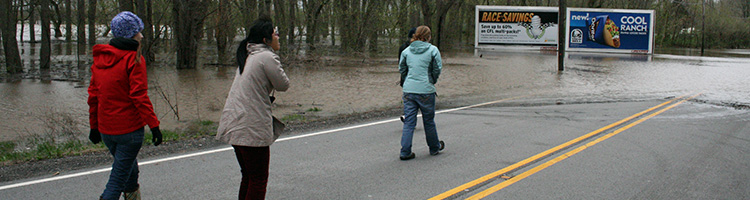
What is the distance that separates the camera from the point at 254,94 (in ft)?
12.9

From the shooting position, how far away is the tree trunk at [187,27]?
66.3ft

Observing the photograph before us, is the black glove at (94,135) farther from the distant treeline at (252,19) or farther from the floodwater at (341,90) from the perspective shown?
the distant treeline at (252,19)

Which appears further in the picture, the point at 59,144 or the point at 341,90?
the point at 341,90

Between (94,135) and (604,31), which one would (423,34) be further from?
(604,31)

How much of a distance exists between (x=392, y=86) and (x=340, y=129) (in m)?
7.37

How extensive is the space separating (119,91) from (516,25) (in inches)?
1437

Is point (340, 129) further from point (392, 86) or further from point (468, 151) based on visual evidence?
point (392, 86)

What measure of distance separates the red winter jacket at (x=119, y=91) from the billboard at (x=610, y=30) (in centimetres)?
3573

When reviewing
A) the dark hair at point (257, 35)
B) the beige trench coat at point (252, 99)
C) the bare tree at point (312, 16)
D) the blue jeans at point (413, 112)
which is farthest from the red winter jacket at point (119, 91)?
the bare tree at point (312, 16)

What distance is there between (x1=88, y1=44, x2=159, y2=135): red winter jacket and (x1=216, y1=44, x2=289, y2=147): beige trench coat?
623 millimetres

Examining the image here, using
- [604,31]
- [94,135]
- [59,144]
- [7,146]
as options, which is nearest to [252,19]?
[7,146]

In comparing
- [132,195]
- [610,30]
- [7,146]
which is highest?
[610,30]

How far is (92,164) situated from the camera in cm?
646

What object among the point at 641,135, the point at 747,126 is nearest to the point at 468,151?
the point at 641,135
